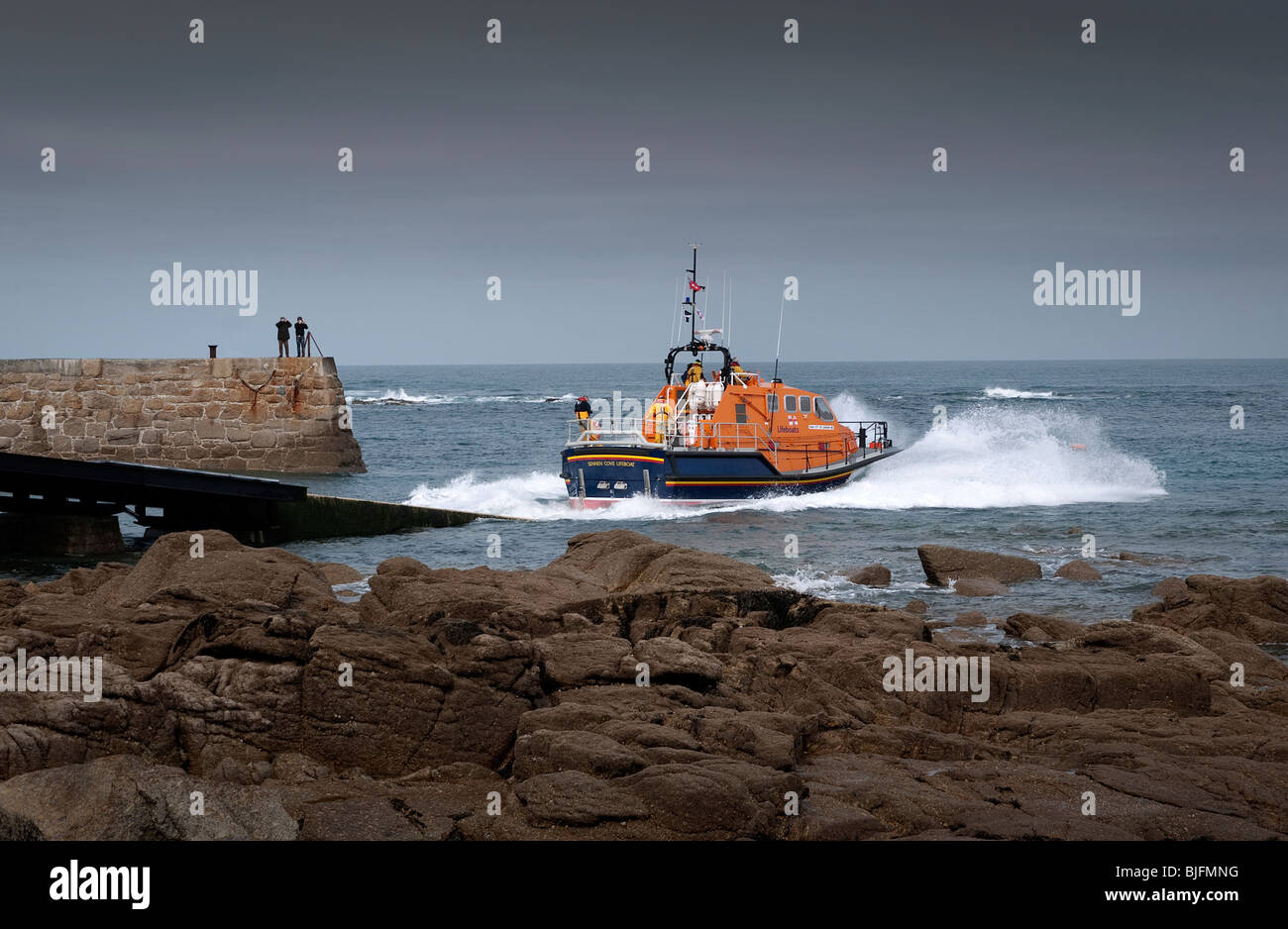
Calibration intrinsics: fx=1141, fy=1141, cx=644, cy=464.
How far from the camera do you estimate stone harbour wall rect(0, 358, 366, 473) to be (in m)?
29.6

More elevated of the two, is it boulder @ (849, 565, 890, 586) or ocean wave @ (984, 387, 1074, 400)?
ocean wave @ (984, 387, 1074, 400)

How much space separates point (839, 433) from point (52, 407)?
66.3 ft

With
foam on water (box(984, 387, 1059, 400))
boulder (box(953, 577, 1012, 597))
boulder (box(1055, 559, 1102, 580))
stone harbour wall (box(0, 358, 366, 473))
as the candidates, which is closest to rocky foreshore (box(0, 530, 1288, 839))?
boulder (box(953, 577, 1012, 597))

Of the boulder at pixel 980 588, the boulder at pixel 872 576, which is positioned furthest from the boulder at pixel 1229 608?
the boulder at pixel 872 576

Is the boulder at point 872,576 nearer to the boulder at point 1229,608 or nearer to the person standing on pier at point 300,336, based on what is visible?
the boulder at point 1229,608

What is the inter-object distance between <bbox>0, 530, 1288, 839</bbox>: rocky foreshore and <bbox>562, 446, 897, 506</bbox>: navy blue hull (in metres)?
13.3

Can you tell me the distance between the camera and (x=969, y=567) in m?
16.9

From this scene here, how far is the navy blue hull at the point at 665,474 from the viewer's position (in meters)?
25.0

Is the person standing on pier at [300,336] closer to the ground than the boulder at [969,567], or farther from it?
farther from it

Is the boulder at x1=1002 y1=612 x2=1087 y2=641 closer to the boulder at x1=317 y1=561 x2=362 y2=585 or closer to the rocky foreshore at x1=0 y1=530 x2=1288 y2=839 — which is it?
the rocky foreshore at x1=0 y1=530 x2=1288 y2=839

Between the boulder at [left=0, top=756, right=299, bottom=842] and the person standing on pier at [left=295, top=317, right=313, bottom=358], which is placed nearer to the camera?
the boulder at [left=0, top=756, right=299, bottom=842]

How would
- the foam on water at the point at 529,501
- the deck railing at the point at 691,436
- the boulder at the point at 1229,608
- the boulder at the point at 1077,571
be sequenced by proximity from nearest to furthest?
the boulder at the point at 1229,608 → the boulder at the point at 1077,571 → the foam on water at the point at 529,501 → the deck railing at the point at 691,436

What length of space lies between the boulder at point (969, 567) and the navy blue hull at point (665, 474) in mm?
8629

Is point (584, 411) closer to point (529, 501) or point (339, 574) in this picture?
point (529, 501)
